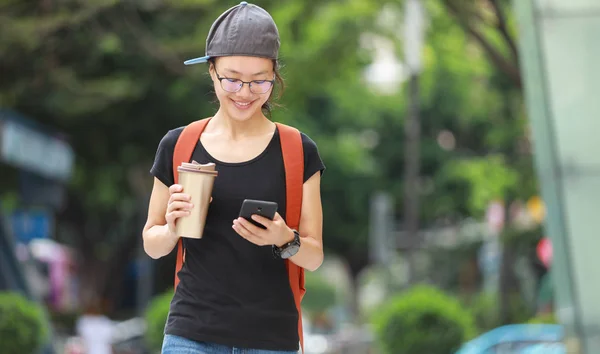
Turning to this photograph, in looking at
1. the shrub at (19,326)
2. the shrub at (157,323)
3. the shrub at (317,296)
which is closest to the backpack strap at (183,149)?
the shrub at (19,326)

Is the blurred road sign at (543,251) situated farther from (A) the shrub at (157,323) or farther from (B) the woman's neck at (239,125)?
(B) the woman's neck at (239,125)

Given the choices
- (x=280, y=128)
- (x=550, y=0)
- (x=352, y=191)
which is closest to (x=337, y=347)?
(x=352, y=191)

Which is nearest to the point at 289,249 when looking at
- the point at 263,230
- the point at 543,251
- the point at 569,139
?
the point at 263,230

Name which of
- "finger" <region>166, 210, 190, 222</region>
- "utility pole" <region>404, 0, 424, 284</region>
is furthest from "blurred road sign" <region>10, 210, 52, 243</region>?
"finger" <region>166, 210, 190, 222</region>

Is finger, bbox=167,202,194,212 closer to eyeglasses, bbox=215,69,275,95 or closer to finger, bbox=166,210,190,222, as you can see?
finger, bbox=166,210,190,222

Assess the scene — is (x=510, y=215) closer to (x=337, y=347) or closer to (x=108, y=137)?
(x=337, y=347)

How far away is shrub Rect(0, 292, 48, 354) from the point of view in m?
14.5

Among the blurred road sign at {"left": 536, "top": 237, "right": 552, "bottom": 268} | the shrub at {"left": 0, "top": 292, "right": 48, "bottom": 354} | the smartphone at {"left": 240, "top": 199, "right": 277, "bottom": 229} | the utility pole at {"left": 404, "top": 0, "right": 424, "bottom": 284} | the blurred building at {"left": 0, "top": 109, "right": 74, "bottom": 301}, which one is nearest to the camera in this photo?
the smartphone at {"left": 240, "top": 199, "right": 277, "bottom": 229}

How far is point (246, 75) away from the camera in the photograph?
12.2 feet

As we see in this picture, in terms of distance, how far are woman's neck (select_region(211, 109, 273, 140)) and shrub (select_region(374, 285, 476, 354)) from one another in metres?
12.7

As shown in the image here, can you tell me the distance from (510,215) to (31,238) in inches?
360

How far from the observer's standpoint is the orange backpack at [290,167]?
3729 millimetres

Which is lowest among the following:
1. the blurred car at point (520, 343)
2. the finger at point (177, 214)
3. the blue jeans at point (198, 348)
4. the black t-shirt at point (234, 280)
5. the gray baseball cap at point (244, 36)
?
the blurred car at point (520, 343)

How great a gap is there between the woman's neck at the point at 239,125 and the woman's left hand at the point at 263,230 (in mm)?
382
